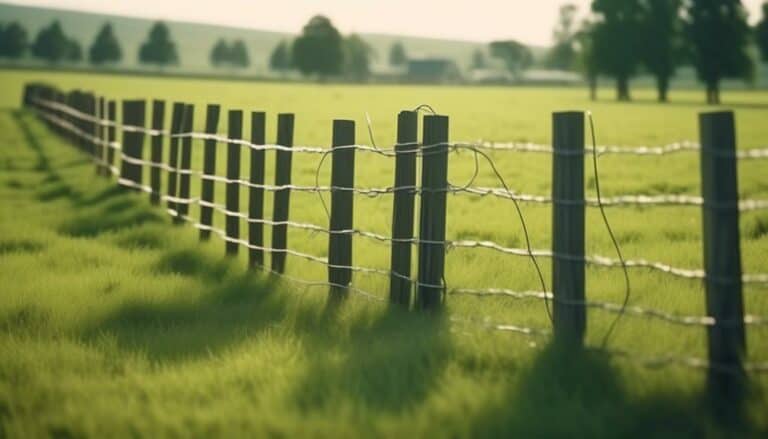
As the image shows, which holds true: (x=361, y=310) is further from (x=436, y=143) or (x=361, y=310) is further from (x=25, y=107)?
(x=25, y=107)

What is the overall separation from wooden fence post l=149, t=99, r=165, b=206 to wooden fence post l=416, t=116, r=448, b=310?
6911 mm

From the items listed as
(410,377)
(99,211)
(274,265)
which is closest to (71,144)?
(99,211)

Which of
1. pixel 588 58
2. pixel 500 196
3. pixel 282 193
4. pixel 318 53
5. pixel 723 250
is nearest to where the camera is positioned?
pixel 723 250

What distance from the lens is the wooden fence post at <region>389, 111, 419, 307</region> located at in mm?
6316

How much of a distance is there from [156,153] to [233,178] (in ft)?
14.0

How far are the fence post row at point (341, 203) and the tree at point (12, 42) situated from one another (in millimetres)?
148141

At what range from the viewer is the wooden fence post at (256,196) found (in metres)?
8.30

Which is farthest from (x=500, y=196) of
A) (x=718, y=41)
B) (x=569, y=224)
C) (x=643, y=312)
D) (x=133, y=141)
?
(x=718, y=41)

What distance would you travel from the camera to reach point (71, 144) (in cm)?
2314

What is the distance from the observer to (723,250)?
4.40 metres

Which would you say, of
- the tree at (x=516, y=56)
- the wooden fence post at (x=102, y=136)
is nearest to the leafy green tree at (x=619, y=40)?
the wooden fence post at (x=102, y=136)

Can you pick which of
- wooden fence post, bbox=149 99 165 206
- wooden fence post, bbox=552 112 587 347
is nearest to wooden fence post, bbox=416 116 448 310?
wooden fence post, bbox=552 112 587 347

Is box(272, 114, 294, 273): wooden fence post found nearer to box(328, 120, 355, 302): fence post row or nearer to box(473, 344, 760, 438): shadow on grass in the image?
box(328, 120, 355, 302): fence post row

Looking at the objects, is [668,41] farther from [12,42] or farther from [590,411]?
[12,42]
